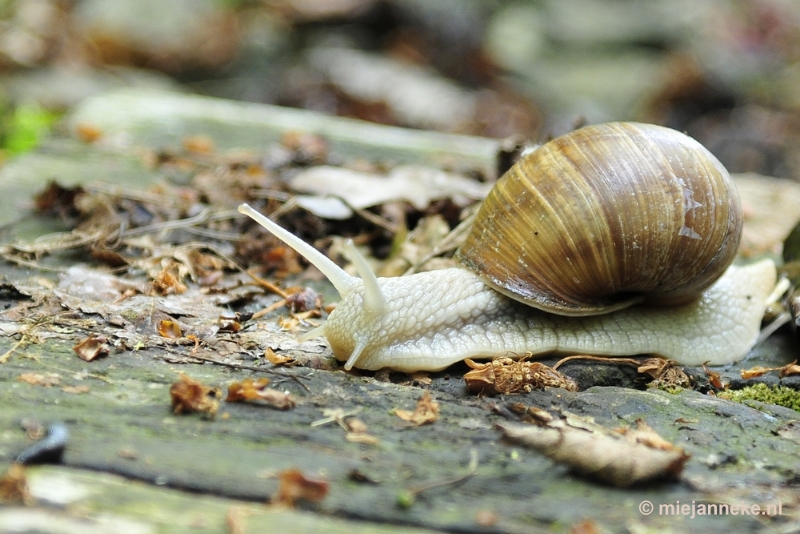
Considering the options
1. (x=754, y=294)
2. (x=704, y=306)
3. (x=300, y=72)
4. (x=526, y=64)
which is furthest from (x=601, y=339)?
(x=526, y=64)

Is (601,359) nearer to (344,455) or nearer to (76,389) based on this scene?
(344,455)

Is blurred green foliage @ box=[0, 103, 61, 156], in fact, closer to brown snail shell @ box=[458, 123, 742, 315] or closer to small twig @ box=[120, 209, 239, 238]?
small twig @ box=[120, 209, 239, 238]

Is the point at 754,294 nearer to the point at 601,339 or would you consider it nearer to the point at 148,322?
the point at 601,339

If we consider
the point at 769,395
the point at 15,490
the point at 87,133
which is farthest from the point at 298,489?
the point at 87,133


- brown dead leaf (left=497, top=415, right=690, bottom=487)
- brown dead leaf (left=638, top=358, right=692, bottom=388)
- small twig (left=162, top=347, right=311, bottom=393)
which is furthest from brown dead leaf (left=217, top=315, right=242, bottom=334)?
brown dead leaf (left=638, top=358, right=692, bottom=388)

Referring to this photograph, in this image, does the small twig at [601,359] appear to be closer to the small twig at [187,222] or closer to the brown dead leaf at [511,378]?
the brown dead leaf at [511,378]

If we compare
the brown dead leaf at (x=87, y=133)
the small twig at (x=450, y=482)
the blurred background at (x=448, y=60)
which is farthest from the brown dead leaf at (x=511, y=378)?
the blurred background at (x=448, y=60)
